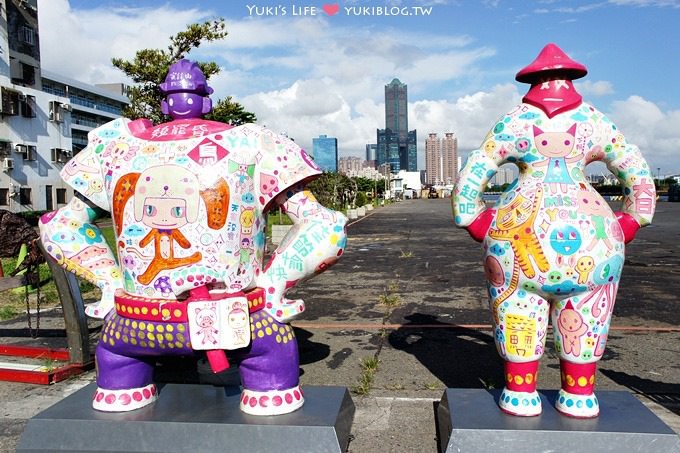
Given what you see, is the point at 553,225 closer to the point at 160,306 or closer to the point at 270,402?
the point at 270,402

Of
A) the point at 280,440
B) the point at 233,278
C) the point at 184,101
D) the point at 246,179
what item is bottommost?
the point at 280,440

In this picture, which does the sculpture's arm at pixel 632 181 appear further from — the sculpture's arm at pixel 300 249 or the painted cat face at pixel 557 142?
the sculpture's arm at pixel 300 249

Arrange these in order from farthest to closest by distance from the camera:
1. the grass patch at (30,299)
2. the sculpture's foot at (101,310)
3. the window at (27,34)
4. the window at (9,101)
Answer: the window at (27,34)
the window at (9,101)
the grass patch at (30,299)
the sculpture's foot at (101,310)

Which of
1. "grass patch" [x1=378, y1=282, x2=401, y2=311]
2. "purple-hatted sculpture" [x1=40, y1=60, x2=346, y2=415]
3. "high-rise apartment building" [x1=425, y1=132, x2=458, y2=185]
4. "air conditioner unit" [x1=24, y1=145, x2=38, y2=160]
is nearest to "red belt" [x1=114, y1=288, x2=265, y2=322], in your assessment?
"purple-hatted sculpture" [x1=40, y1=60, x2=346, y2=415]

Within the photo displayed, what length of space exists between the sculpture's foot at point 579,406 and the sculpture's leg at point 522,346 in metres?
0.12

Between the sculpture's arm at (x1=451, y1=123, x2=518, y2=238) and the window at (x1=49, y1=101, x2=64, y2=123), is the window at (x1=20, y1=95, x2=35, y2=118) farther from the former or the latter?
the sculpture's arm at (x1=451, y1=123, x2=518, y2=238)

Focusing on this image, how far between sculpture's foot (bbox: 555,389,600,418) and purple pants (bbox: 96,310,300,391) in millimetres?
1281

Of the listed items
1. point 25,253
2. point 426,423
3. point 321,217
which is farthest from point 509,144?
point 25,253

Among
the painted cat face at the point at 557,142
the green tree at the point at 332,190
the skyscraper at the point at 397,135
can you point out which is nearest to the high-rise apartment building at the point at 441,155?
the skyscraper at the point at 397,135

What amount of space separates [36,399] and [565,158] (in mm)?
3535

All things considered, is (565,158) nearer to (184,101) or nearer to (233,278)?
(233,278)

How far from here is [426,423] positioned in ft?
11.5

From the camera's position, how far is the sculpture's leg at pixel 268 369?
281 centimetres

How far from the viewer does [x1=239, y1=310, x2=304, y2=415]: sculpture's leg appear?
2.81 m
